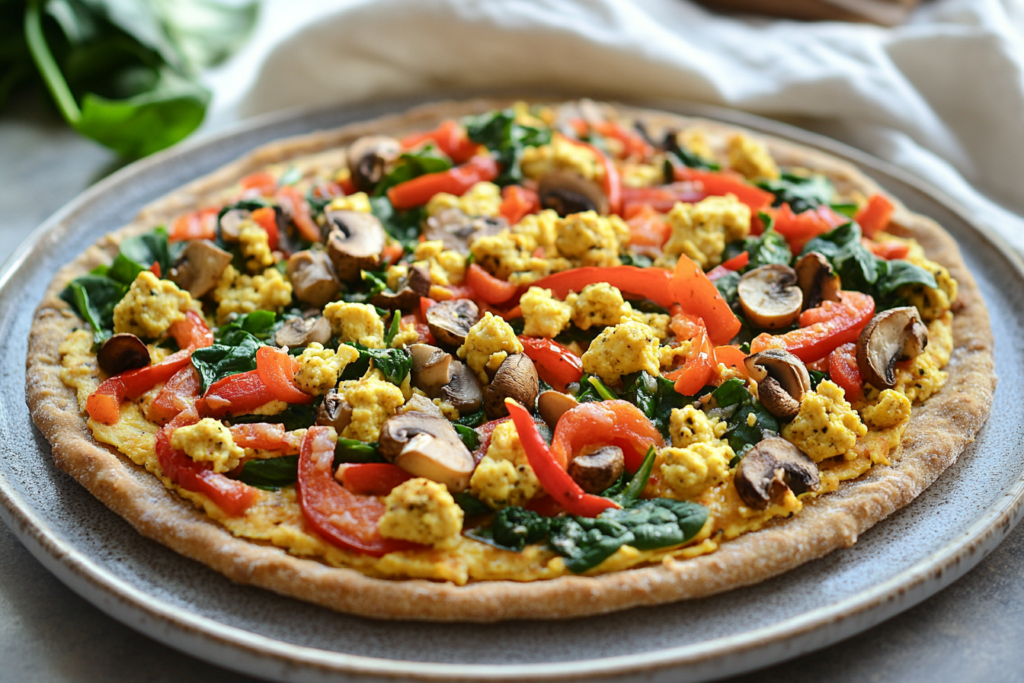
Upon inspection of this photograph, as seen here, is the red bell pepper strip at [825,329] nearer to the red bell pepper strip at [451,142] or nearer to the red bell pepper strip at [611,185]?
the red bell pepper strip at [611,185]

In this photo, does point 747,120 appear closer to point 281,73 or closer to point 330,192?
point 330,192

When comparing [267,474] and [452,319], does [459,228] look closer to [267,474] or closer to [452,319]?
[452,319]

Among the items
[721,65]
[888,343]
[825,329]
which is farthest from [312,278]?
[721,65]

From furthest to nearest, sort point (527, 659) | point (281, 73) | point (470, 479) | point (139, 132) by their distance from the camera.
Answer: point (281, 73) → point (139, 132) → point (470, 479) → point (527, 659)

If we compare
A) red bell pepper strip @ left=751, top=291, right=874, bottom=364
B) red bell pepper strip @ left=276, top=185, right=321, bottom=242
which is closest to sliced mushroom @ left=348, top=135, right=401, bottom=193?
red bell pepper strip @ left=276, top=185, right=321, bottom=242

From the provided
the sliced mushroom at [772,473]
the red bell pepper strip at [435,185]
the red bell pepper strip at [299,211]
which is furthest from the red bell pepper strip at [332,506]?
the red bell pepper strip at [435,185]

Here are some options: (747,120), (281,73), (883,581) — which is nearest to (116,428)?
(883,581)
